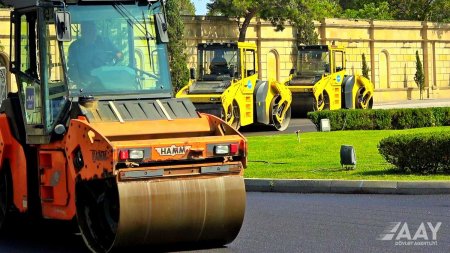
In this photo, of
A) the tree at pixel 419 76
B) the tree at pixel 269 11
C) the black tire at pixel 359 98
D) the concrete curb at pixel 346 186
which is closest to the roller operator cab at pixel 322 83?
the black tire at pixel 359 98

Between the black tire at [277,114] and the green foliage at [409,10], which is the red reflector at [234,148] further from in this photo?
the green foliage at [409,10]

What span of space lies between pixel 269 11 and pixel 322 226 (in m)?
49.6

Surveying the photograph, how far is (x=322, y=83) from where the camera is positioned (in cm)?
4425

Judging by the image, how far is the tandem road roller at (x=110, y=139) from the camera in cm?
1134

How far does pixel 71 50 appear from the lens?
12.5m

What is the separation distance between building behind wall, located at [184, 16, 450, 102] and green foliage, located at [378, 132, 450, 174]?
144 feet

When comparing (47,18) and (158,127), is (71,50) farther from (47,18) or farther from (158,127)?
(158,127)

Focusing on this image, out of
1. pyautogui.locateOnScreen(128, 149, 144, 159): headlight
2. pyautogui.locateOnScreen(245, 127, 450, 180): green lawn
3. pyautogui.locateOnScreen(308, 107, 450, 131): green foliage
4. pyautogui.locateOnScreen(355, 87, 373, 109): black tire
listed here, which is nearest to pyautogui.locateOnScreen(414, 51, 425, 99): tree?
pyautogui.locateOnScreen(355, 87, 373, 109): black tire

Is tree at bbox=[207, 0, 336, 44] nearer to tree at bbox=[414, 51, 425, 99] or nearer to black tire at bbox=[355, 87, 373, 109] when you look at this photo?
tree at bbox=[414, 51, 425, 99]

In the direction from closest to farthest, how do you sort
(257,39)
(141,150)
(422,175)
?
(141,150) < (422,175) < (257,39)

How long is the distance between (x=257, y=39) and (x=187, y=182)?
54796 mm

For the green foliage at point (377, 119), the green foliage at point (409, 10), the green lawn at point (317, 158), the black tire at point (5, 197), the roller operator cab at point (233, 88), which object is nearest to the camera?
the black tire at point (5, 197)

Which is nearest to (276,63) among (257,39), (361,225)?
(257,39)

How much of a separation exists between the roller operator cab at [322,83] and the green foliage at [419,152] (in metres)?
24.5
